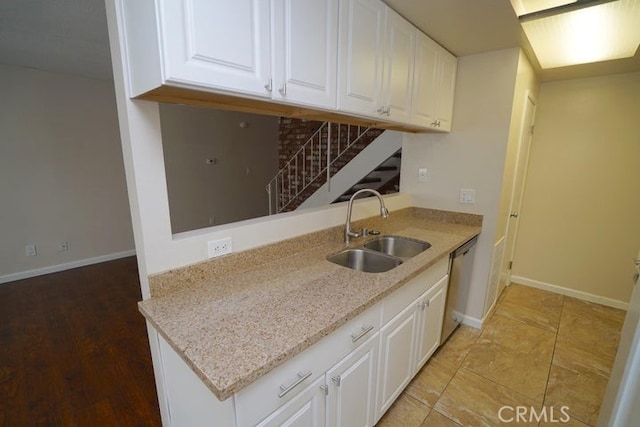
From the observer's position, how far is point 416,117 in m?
1.96

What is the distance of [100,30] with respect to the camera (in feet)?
7.36

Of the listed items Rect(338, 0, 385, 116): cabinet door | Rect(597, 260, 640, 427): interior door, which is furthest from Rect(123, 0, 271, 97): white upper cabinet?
Rect(597, 260, 640, 427): interior door

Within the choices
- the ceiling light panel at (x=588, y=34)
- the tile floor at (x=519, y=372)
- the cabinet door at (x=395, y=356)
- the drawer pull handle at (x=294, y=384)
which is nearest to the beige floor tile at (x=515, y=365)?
the tile floor at (x=519, y=372)

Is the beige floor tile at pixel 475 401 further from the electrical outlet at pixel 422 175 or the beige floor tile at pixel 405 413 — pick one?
the electrical outlet at pixel 422 175

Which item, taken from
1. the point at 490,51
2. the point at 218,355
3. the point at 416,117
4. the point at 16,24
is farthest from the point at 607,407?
the point at 16,24

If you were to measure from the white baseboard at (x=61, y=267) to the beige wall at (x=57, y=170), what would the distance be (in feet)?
0.13

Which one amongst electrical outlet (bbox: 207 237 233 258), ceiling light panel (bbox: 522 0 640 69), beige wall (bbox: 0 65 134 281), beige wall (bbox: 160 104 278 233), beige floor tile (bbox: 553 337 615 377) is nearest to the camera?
electrical outlet (bbox: 207 237 233 258)

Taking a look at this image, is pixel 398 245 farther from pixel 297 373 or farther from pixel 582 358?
pixel 582 358

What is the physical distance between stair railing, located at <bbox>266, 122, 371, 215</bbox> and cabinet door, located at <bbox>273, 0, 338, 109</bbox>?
2615 millimetres

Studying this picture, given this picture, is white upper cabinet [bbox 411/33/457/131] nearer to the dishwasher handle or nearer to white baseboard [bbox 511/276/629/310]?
the dishwasher handle

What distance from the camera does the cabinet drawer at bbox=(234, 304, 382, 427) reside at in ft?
2.71

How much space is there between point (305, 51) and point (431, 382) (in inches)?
82.0

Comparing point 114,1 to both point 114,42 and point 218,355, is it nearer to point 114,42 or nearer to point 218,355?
point 114,42

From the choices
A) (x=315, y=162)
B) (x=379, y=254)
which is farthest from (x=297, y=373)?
(x=315, y=162)
